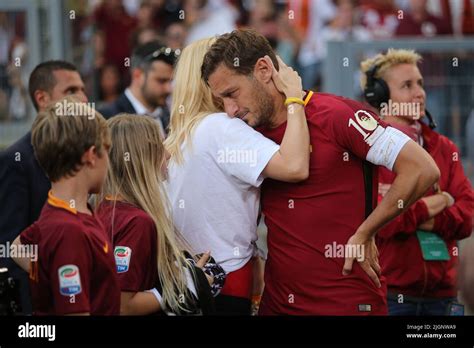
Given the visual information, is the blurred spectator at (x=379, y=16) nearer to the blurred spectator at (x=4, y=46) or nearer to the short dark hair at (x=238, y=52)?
the blurred spectator at (x=4, y=46)

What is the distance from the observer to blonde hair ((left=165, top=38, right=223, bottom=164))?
4.47 m

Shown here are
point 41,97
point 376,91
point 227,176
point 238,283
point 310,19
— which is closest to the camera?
point 227,176

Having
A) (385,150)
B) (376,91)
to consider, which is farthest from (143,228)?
(376,91)

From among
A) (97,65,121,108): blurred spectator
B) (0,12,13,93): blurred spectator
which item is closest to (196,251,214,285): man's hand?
(0,12,13,93): blurred spectator

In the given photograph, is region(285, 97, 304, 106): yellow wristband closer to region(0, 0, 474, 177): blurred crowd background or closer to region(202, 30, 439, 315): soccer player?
region(202, 30, 439, 315): soccer player

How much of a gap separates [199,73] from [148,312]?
45.0 inches

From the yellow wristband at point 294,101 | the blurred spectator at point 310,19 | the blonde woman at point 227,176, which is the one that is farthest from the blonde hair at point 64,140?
the blurred spectator at point 310,19

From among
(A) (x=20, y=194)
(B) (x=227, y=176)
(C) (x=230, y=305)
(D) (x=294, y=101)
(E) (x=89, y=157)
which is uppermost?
(D) (x=294, y=101)

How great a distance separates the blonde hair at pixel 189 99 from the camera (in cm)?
447

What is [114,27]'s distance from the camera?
11.3 m

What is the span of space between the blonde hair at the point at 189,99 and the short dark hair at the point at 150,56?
3.10 m

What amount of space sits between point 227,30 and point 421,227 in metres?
6.07

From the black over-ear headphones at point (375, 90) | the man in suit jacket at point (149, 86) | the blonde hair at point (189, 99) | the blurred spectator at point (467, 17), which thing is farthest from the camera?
the blurred spectator at point (467, 17)

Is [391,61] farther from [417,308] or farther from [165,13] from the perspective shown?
[165,13]
